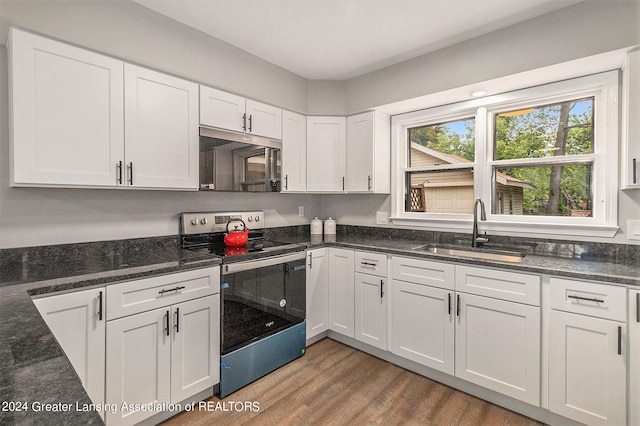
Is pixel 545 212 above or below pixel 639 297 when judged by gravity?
above

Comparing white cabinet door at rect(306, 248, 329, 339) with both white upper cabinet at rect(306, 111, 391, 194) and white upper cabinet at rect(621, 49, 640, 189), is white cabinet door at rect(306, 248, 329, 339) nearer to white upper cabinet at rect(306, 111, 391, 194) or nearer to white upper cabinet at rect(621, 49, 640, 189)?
white upper cabinet at rect(306, 111, 391, 194)

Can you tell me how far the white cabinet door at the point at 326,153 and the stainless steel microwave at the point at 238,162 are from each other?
0.43 metres

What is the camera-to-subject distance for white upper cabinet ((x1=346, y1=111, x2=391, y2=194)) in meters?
3.07

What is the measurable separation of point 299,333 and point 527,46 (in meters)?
2.71

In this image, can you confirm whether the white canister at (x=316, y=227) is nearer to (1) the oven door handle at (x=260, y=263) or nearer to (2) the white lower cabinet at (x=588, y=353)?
(1) the oven door handle at (x=260, y=263)

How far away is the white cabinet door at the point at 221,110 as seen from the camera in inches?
93.8

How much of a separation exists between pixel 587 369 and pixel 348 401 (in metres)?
1.40

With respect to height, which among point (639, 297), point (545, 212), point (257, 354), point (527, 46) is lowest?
point (257, 354)

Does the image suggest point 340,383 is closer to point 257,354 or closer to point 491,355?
point 257,354

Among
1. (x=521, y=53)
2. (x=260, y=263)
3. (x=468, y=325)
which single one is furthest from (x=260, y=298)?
(x=521, y=53)

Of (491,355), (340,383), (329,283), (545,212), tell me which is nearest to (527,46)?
→ (545,212)

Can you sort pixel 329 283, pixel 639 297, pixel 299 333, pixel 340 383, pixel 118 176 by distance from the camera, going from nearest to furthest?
pixel 639 297
pixel 118 176
pixel 340 383
pixel 299 333
pixel 329 283

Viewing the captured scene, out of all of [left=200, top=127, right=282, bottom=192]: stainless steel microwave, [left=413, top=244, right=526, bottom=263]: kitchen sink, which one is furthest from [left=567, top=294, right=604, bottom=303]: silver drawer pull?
[left=200, top=127, right=282, bottom=192]: stainless steel microwave

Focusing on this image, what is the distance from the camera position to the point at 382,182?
3164 millimetres
